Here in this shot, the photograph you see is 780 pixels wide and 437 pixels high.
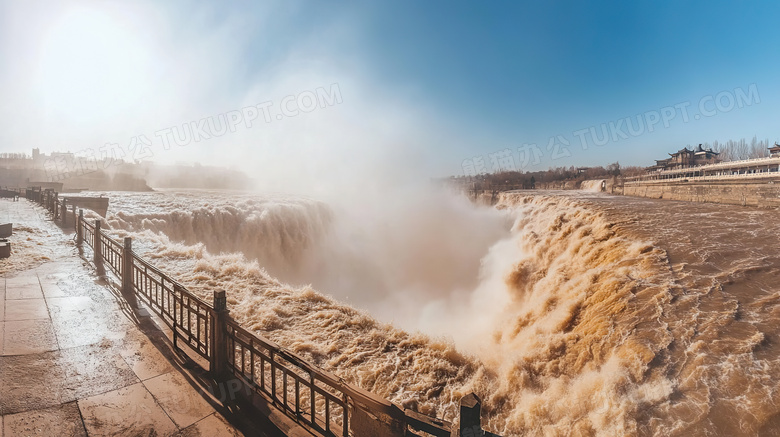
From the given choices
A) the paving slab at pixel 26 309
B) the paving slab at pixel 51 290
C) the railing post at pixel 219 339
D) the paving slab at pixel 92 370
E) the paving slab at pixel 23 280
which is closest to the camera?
the paving slab at pixel 92 370

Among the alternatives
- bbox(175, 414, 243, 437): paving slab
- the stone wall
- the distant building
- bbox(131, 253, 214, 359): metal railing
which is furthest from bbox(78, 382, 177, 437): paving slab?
the distant building

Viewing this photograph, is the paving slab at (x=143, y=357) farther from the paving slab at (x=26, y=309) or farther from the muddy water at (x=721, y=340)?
the muddy water at (x=721, y=340)

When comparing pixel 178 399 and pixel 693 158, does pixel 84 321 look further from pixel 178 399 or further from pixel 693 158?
pixel 693 158

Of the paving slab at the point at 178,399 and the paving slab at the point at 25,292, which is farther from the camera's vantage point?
the paving slab at the point at 25,292

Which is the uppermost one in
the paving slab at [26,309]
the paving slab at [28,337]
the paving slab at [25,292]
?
the paving slab at [25,292]

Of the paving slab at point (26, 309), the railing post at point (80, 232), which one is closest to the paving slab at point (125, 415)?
the paving slab at point (26, 309)

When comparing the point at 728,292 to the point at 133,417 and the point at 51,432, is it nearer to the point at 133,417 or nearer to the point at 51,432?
the point at 133,417
